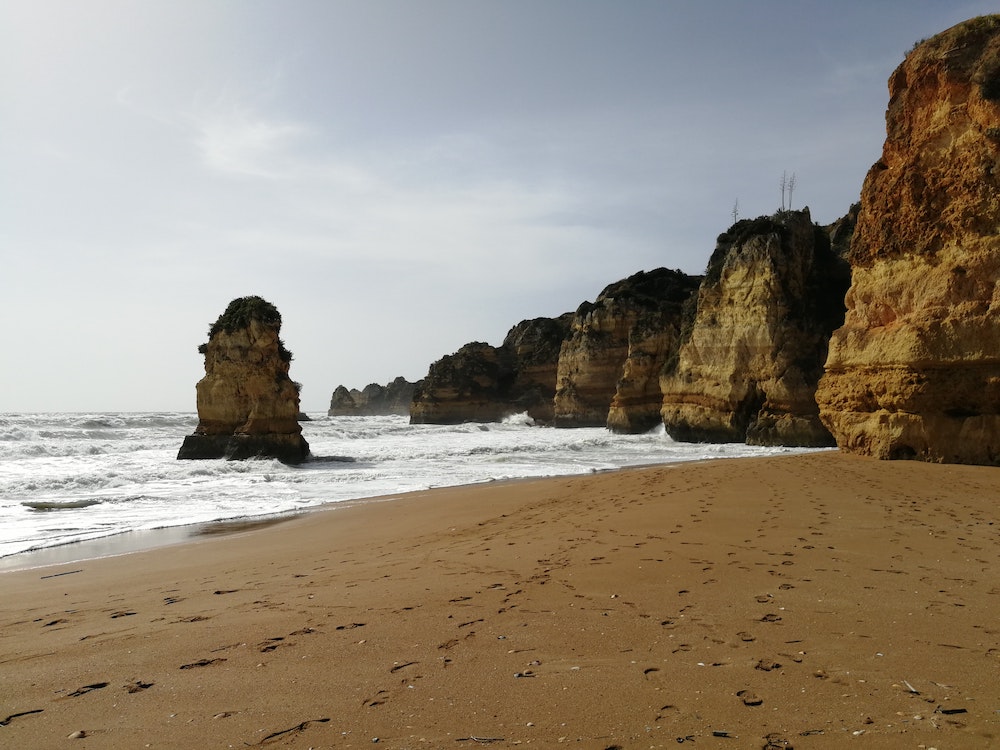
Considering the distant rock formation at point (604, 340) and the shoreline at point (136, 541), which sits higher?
the distant rock formation at point (604, 340)

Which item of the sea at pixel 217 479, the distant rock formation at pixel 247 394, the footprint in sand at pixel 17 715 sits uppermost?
the distant rock formation at pixel 247 394

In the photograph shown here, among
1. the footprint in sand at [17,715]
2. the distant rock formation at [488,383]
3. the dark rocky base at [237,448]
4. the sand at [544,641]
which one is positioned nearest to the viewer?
the sand at [544,641]

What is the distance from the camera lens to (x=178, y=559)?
7195mm

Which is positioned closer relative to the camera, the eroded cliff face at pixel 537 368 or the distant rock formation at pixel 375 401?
the eroded cliff face at pixel 537 368

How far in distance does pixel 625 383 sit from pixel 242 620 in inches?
1409

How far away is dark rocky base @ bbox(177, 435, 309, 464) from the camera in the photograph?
23.0 metres

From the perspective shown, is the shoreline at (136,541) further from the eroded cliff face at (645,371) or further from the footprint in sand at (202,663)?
the eroded cliff face at (645,371)

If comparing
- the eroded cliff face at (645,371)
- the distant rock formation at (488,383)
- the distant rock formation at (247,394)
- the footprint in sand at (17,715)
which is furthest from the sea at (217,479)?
the distant rock formation at (488,383)

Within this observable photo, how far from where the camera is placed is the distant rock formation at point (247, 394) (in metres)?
23.3

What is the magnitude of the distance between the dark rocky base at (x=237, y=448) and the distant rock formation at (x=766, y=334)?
18.1 meters

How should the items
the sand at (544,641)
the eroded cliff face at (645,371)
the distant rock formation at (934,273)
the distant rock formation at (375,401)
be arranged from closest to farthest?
the sand at (544,641) → the distant rock formation at (934,273) → the eroded cliff face at (645,371) → the distant rock formation at (375,401)

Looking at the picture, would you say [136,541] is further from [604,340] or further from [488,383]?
[488,383]

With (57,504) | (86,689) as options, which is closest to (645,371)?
(57,504)

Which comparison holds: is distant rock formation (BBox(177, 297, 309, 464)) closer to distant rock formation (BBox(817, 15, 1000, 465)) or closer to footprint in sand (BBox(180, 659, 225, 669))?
distant rock formation (BBox(817, 15, 1000, 465))
